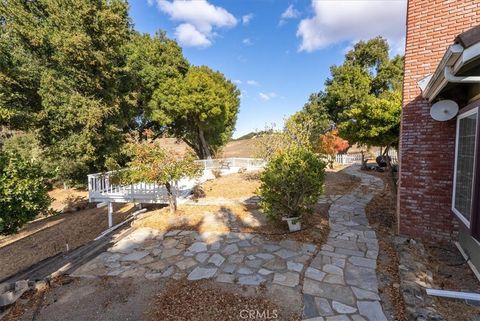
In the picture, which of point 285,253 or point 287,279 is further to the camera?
point 285,253

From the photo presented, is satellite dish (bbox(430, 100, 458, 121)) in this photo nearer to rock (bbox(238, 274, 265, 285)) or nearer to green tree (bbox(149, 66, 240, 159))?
rock (bbox(238, 274, 265, 285))

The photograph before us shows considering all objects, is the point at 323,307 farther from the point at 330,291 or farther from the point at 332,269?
the point at 332,269

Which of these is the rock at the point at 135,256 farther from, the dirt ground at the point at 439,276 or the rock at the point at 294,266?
the dirt ground at the point at 439,276

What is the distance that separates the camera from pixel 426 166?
470cm

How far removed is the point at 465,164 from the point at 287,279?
11.3 feet

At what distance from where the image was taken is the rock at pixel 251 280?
368cm

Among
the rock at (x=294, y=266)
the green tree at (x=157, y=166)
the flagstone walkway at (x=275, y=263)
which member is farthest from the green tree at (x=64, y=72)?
the rock at (x=294, y=266)

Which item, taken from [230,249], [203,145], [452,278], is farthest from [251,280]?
[203,145]

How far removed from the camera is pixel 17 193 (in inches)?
145

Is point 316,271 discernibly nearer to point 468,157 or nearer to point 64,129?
point 468,157

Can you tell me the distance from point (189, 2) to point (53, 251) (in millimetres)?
10488

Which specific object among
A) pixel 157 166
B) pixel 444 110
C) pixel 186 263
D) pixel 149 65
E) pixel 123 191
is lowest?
pixel 186 263

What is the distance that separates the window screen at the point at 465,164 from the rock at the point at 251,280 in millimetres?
3328

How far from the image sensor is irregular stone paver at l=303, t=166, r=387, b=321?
295 cm
